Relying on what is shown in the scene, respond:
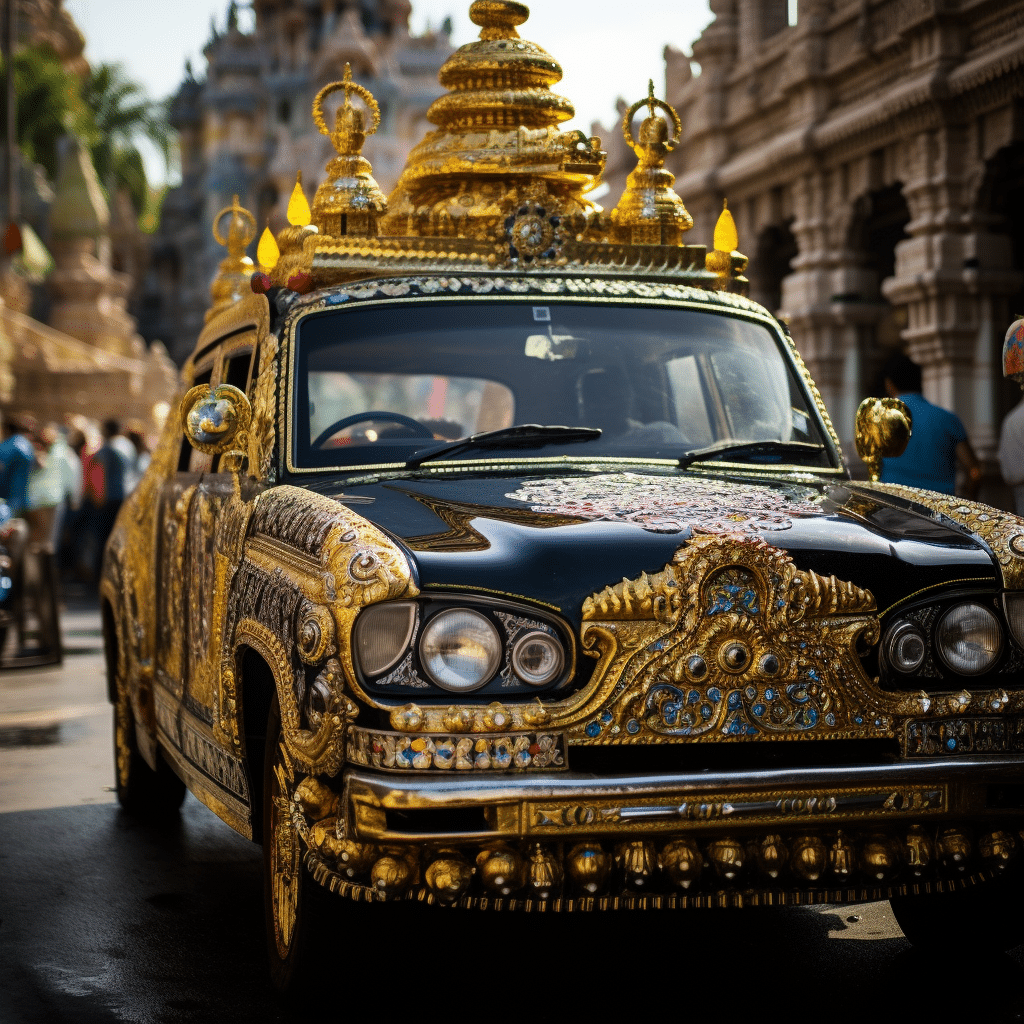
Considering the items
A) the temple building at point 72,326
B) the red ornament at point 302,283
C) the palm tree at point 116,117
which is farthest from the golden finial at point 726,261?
the palm tree at point 116,117

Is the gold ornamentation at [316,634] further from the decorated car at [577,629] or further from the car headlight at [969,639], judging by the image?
the car headlight at [969,639]

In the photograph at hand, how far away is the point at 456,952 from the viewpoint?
4371mm

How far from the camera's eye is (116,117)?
6241 cm

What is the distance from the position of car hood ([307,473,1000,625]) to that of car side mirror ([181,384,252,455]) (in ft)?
1.51

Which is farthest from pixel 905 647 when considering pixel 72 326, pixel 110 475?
pixel 72 326

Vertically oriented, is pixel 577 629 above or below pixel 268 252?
below

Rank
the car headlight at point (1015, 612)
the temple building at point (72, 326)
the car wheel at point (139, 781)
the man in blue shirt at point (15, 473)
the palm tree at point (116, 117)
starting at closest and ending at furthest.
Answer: the car headlight at point (1015, 612)
the car wheel at point (139, 781)
the man in blue shirt at point (15, 473)
the temple building at point (72, 326)
the palm tree at point (116, 117)

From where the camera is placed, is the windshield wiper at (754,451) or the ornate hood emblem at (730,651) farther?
the windshield wiper at (754,451)

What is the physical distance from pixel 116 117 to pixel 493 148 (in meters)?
59.5

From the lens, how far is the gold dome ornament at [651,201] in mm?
6094

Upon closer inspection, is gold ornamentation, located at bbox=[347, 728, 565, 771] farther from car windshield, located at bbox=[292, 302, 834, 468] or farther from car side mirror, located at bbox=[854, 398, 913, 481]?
car side mirror, located at bbox=[854, 398, 913, 481]

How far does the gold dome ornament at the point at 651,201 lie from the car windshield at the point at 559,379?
3.67 ft

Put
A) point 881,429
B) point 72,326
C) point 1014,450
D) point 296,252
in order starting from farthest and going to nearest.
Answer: point 72,326 → point 1014,450 → point 296,252 → point 881,429

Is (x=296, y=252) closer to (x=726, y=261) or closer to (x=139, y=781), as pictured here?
(x=726, y=261)
